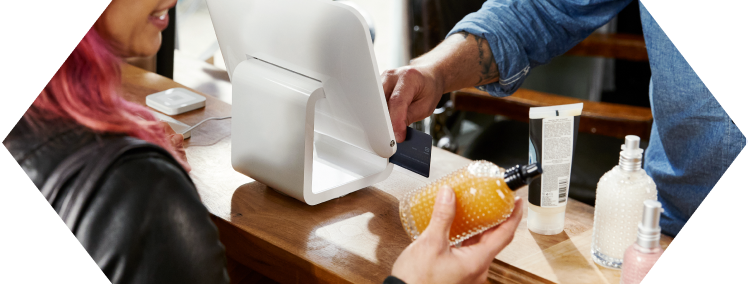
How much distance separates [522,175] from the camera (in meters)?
0.65

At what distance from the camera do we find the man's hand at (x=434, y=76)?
1.06 meters

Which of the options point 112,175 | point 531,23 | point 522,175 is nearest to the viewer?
point 112,175

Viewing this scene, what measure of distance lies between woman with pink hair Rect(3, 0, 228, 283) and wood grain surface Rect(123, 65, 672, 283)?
0.22 feet

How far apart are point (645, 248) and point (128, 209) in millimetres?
544

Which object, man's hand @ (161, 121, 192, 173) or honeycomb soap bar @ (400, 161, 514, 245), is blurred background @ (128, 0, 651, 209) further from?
honeycomb soap bar @ (400, 161, 514, 245)

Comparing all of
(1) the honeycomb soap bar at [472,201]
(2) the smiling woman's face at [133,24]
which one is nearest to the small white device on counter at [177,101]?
(2) the smiling woman's face at [133,24]

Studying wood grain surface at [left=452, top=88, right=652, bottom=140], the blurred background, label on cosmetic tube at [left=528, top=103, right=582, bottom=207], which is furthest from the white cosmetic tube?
wood grain surface at [left=452, top=88, right=652, bottom=140]

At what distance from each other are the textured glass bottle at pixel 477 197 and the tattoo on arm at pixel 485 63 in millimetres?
672

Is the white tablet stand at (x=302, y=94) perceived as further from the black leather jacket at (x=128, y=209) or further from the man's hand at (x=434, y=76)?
the black leather jacket at (x=128, y=209)

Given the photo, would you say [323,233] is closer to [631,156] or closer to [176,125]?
[176,125]

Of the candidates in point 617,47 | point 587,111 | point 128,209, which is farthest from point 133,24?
point 617,47

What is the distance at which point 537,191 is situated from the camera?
85cm

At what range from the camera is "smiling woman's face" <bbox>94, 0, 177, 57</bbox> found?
58cm

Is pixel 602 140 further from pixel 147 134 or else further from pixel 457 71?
pixel 147 134
